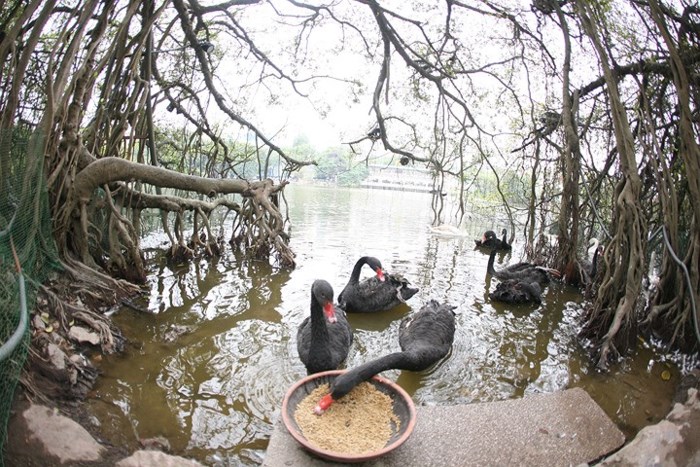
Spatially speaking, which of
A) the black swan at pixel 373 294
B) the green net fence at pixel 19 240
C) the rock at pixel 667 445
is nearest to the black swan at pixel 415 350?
the black swan at pixel 373 294

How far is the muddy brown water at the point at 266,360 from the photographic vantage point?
2.74 meters

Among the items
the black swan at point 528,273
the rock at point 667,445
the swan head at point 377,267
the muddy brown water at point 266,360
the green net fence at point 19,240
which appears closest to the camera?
the green net fence at point 19,240

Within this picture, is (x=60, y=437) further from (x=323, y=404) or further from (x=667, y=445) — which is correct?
(x=667, y=445)

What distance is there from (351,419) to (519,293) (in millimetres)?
3598

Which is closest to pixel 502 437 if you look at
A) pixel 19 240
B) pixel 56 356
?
pixel 56 356

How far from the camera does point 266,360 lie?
11.9 feet

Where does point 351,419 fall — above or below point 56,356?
below

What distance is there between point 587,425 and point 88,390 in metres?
3.41

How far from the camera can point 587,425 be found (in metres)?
2.88

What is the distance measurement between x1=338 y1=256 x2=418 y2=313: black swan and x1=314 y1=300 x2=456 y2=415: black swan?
0.68m

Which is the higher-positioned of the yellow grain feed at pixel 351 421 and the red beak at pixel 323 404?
the red beak at pixel 323 404

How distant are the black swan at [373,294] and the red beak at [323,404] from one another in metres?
2.26

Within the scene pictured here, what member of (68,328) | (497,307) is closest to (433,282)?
(497,307)

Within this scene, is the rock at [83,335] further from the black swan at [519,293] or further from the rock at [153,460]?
the black swan at [519,293]
